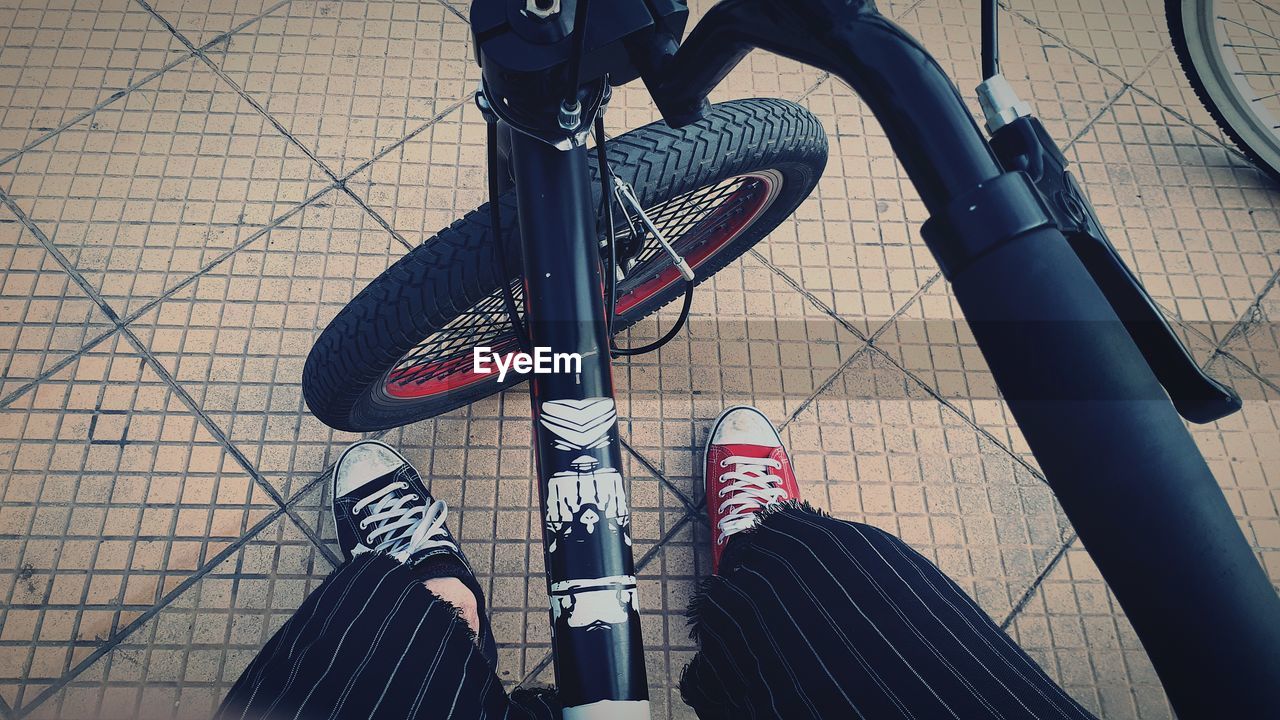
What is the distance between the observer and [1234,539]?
30 centimetres

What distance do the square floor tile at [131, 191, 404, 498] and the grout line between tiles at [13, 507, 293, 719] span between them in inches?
3.9

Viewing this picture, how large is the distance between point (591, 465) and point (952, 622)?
0.52 m

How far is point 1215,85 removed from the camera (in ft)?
6.13

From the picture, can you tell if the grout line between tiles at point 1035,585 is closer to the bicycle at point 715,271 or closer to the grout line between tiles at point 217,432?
the bicycle at point 715,271

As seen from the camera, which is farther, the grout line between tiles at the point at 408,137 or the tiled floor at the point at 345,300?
the grout line between tiles at the point at 408,137

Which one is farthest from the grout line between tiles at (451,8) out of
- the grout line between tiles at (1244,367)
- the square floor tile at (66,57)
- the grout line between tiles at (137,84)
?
the grout line between tiles at (1244,367)

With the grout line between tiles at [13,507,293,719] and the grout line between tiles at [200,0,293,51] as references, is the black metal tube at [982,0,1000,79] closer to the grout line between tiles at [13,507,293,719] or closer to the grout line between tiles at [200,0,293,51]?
the grout line between tiles at [13,507,293,719]

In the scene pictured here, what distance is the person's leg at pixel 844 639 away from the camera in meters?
0.81

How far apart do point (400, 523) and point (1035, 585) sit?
4.43ft

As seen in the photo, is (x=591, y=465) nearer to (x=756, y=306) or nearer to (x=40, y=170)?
(x=756, y=306)

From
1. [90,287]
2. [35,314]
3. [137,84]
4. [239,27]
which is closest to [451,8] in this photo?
[239,27]

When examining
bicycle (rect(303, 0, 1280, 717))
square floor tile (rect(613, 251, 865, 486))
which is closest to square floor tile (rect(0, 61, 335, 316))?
bicycle (rect(303, 0, 1280, 717))

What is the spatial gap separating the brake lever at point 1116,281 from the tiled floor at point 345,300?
1171 millimetres

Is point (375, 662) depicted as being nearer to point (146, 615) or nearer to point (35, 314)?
point (146, 615)
